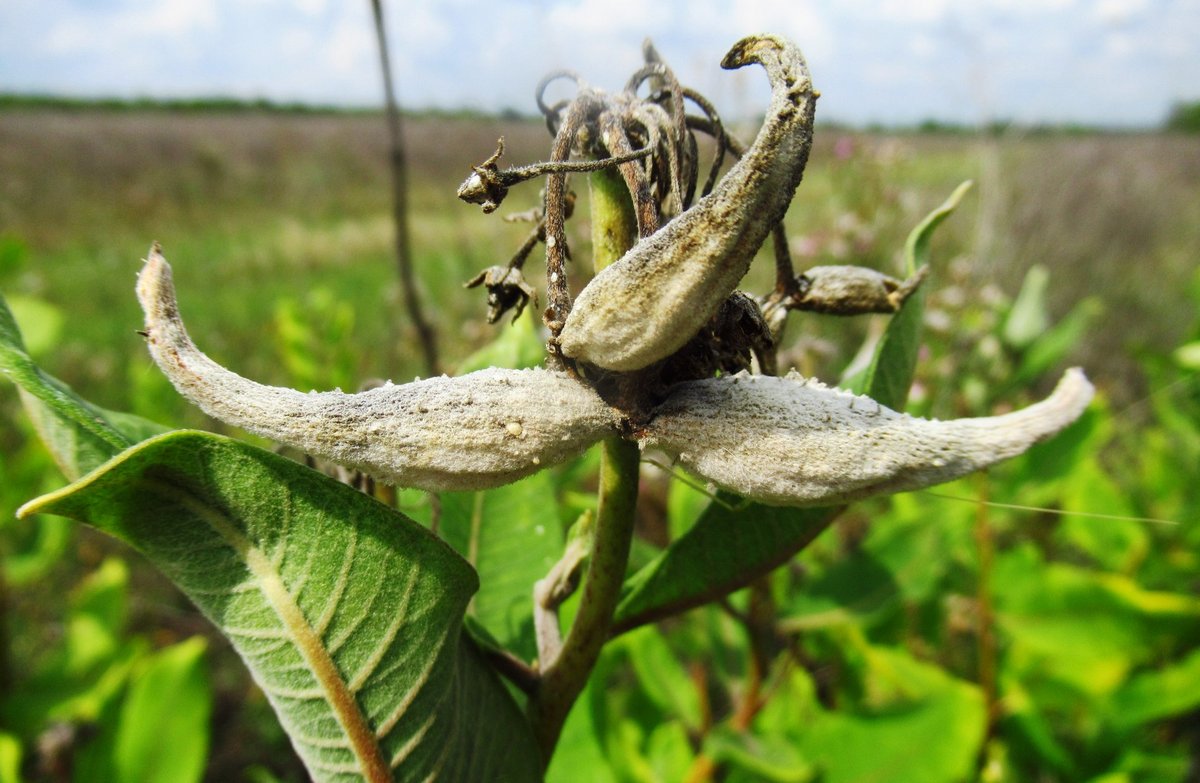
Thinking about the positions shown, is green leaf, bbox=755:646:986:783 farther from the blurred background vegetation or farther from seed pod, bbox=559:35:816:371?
seed pod, bbox=559:35:816:371

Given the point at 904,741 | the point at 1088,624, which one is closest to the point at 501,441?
the point at 904,741

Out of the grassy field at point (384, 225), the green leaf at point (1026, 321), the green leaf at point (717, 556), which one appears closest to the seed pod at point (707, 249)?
the green leaf at point (717, 556)

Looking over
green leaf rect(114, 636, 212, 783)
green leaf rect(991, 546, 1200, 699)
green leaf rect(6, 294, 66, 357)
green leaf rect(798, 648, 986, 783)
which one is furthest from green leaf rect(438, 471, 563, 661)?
green leaf rect(6, 294, 66, 357)

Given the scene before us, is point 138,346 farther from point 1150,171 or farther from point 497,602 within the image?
point 1150,171

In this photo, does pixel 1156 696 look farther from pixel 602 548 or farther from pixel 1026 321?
pixel 602 548

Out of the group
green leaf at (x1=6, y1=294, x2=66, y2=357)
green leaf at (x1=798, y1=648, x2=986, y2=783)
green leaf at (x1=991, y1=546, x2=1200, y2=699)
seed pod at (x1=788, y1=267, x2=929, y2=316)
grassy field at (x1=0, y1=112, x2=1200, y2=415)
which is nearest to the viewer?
seed pod at (x1=788, y1=267, x2=929, y2=316)

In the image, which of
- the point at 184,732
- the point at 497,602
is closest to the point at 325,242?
the point at 184,732

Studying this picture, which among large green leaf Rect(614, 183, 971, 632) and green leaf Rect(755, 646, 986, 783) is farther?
green leaf Rect(755, 646, 986, 783)
